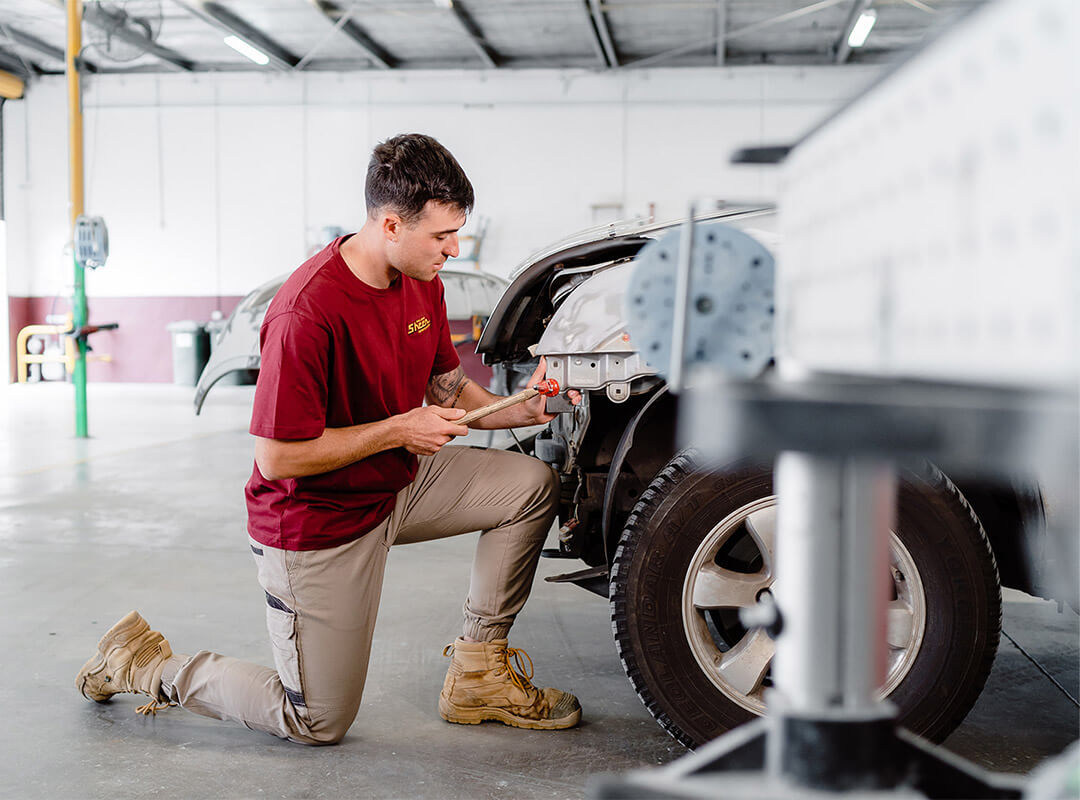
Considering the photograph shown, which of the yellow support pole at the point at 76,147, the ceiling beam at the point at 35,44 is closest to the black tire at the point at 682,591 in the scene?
the yellow support pole at the point at 76,147

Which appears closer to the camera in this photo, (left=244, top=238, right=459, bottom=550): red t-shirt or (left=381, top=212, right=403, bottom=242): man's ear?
(left=244, top=238, right=459, bottom=550): red t-shirt

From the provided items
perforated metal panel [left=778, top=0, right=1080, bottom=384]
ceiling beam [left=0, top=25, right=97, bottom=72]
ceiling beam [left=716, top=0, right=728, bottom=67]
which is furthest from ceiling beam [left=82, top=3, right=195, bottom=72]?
perforated metal panel [left=778, top=0, right=1080, bottom=384]

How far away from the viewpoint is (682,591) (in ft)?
6.42

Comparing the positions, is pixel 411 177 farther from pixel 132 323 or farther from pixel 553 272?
pixel 132 323

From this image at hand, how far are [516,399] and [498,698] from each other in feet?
2.32

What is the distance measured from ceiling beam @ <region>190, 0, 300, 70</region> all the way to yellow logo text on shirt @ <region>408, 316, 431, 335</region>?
9.90 meters

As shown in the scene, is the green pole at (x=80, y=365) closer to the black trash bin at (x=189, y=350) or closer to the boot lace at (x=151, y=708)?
the black trash bin at (x=189, y=350)

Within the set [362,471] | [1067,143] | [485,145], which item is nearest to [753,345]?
[1067,143]

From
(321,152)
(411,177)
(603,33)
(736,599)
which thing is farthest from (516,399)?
(321,152)

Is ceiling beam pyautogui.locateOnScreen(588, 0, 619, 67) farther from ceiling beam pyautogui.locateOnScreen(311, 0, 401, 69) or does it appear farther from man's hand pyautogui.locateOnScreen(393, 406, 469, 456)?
man's hand pyautogui.locateOnScreen(393, 406, 469, 456)

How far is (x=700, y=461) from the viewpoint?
1933mm

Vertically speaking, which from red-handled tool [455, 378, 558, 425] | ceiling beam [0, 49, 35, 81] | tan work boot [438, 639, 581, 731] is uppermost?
ceiling beam [0, 49, 35, 81]

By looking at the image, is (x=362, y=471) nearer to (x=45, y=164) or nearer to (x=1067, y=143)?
(x=1067, y=143)

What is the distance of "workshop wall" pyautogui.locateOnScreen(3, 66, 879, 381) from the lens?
1247 centimetres
